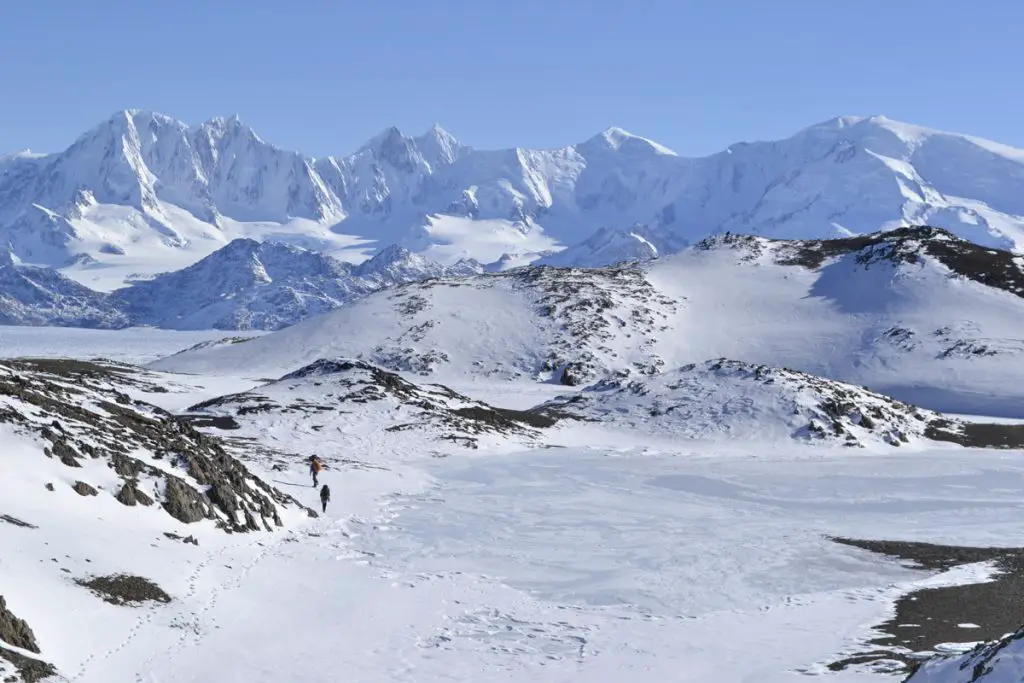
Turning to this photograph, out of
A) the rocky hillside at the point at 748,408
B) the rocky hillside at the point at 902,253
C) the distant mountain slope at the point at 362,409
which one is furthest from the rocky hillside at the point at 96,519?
the rocky hillside at the point at 902,253

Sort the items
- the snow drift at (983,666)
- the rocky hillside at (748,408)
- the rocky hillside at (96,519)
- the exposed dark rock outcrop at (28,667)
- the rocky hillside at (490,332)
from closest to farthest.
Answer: the snow drift at (983,666), the exposed dark rock outcrop at (28,667), the rocky hillside at (96,519), the rocky hillside at (748,408), the rocky hillside at (490,332)

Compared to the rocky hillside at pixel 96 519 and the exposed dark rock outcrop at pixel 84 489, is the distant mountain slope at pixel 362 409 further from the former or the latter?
the exposed dark rock outcrop at pixel 84 489

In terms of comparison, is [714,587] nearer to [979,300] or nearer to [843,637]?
[843,637]

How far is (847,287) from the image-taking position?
11925 cm

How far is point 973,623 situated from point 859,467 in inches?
1309

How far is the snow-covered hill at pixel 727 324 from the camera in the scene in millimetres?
98062

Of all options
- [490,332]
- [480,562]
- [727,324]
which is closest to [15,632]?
[480,562]

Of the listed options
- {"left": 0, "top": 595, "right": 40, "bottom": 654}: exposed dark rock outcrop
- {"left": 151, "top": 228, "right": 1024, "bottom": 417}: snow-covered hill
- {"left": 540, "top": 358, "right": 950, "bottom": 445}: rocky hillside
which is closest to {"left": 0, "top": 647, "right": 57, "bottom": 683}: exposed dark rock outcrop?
{"left": 0, "top": 595, "right": 40, "bottom": 654}: exposed dark rock outcrop

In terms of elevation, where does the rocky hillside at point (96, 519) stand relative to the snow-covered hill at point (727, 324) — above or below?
below

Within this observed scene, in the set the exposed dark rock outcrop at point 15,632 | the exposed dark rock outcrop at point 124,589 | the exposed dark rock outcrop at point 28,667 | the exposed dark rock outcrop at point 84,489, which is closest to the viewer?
the exposed dark rock outcrop at point 28,667

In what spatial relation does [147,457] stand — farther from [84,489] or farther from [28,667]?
[28,667]

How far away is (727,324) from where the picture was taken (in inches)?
4451

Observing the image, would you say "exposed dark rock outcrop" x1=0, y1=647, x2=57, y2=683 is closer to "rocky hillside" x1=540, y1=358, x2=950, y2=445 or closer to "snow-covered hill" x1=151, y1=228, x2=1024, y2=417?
"rocky hillside" x1=540, y1=358, x2=950, y2=445

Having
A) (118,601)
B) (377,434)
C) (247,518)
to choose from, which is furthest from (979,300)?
(118,601)
